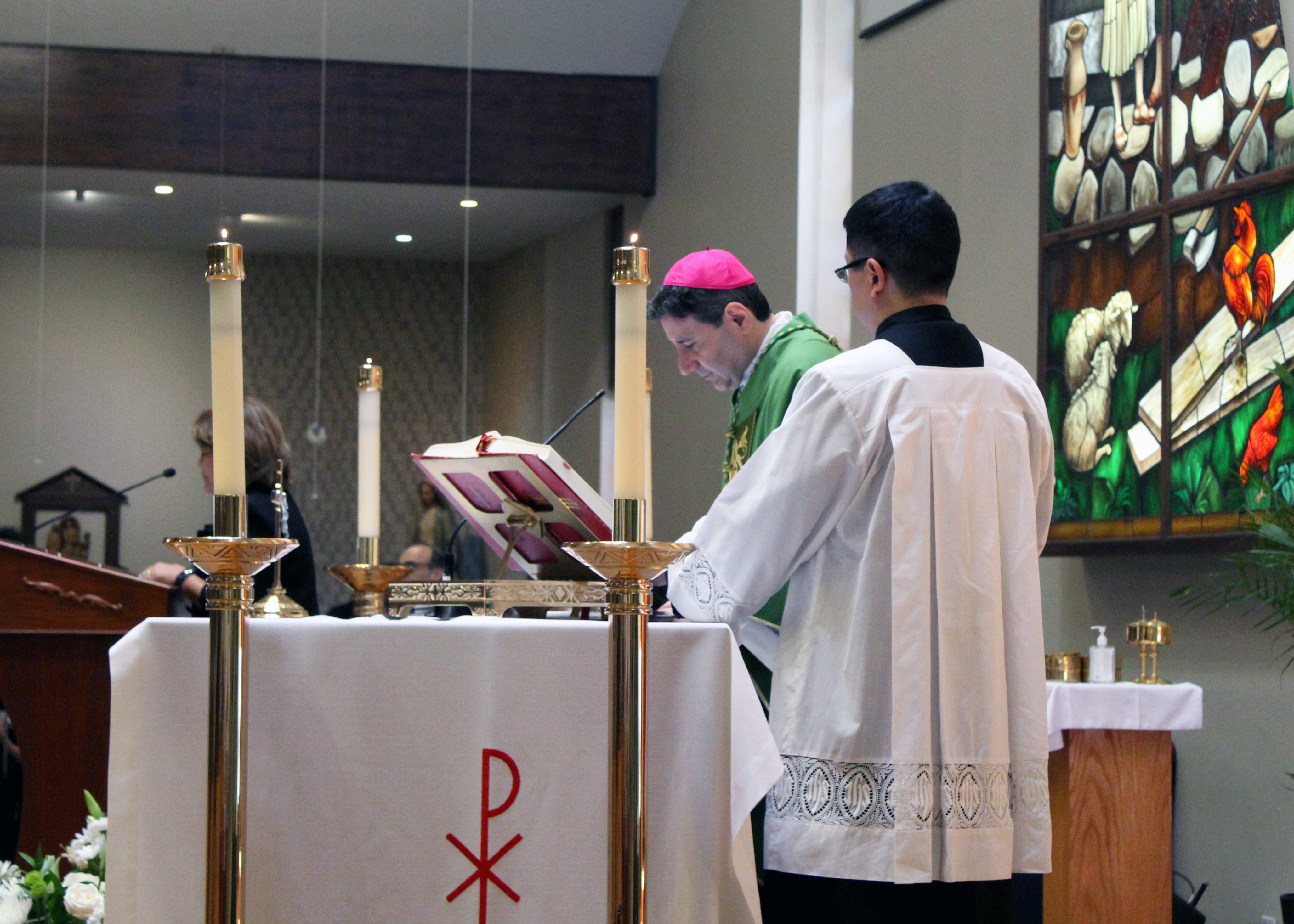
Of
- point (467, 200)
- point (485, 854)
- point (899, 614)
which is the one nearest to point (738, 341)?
point (899, 614)

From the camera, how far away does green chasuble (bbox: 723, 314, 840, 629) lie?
2.79m

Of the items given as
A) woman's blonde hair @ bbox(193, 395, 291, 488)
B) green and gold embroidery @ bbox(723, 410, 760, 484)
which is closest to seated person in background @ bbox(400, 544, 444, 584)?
woman's blonde hair @ bbox(193, 395, 291, 488)

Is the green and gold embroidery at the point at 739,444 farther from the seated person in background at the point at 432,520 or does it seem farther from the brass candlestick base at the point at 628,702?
the seated person in background at the point at 432,520

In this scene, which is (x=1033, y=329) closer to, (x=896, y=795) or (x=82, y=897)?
(x=896, y=795)

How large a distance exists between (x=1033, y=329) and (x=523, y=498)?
13.5 feet

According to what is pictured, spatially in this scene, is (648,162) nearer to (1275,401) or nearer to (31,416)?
(31,416)

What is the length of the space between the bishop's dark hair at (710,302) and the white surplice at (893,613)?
28.9 inches

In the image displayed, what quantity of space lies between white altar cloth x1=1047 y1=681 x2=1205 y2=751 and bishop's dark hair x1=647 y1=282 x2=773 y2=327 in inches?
72.2

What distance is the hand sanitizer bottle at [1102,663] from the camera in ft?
15.0

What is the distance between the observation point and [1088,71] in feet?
18.6

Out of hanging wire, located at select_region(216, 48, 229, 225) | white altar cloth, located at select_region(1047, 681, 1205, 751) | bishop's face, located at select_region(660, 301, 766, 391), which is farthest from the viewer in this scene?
hanging wire, located at select_region(216, 48, 229, 225)

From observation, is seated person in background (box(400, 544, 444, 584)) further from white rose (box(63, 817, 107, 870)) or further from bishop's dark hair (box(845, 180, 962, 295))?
bishop's dark hair (box(845, 180, 962, 295))

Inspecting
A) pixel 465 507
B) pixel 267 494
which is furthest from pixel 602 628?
pixel 267 494

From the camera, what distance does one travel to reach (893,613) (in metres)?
2.21
